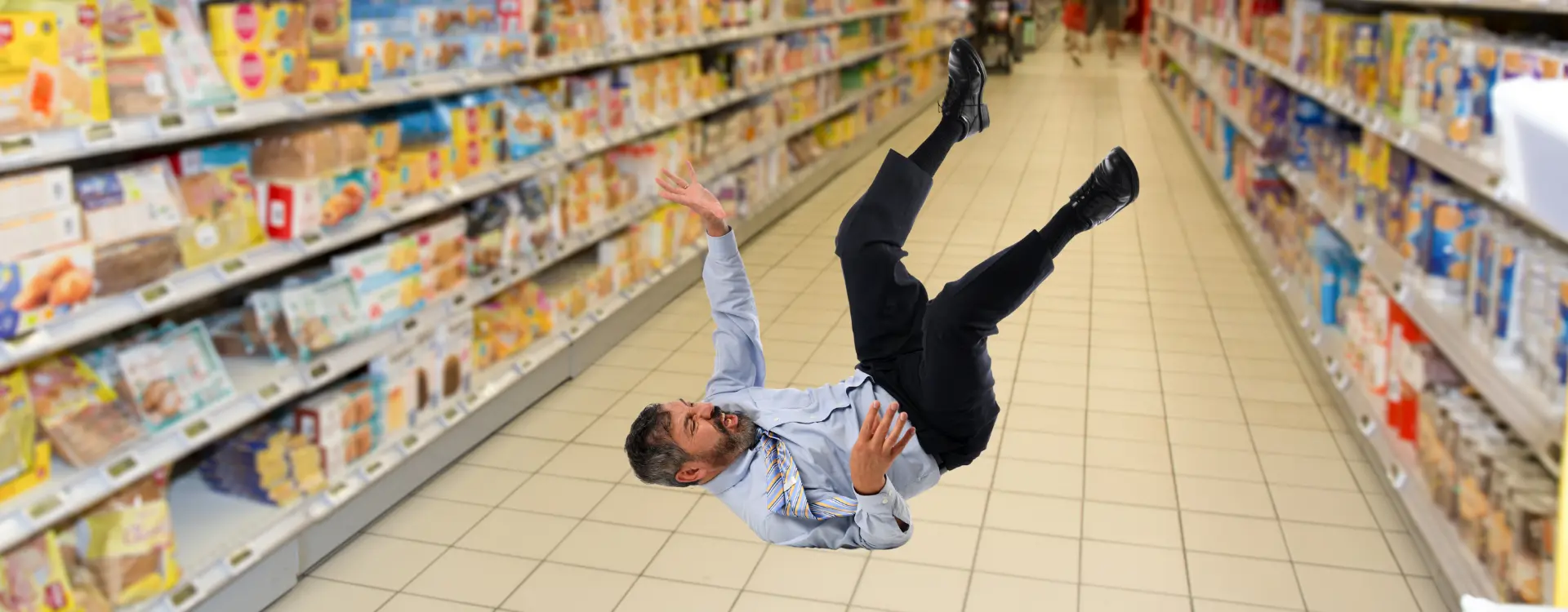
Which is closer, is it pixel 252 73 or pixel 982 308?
pixel 982 308

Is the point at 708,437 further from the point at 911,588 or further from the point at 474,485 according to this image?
the point at 474,485

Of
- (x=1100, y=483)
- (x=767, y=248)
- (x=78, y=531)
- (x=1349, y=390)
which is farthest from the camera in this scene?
(x=767, y=248)

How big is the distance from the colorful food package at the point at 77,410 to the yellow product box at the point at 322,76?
2.96 feet

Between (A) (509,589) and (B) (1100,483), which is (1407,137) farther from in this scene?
(A) (509,589)

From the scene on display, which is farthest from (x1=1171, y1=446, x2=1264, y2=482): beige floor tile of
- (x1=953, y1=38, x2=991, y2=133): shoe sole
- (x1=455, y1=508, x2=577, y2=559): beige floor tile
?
(x1=953, y1=38, x2=991, y2=133): shoe sole

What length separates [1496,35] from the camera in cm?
322

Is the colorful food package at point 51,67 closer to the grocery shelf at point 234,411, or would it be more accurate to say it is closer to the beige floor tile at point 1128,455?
the grocery shelf at point 234,411

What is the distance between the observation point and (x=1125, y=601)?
9.92 ft

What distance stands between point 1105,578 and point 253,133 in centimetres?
262

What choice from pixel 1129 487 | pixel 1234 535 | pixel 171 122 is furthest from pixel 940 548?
pixel 171 122

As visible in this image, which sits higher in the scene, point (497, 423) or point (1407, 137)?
point (1407, 137)

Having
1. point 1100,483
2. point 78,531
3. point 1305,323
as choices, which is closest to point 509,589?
point 78,531

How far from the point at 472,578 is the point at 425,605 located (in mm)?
166

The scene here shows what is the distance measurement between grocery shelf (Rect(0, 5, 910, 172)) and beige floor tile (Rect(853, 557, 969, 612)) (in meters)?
1.90
